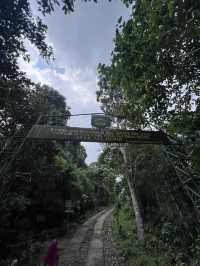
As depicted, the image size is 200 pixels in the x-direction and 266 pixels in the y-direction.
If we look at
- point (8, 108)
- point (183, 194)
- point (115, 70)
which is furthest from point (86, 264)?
point (115, 70)

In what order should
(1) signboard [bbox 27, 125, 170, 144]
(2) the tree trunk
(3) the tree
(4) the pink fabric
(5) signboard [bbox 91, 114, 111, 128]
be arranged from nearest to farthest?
(3) the tree
(1) signboard [bbox 27, 125, 170, 144]
(4) the pink fabric
(5) signboard [bbox 91, 114, 111, 128]
(2) the tree trunk

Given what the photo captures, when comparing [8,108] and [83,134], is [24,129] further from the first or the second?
[83,134]

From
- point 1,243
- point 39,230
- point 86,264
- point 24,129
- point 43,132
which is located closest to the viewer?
point 43,132

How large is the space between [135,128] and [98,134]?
6.74 feet

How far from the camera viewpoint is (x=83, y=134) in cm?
928

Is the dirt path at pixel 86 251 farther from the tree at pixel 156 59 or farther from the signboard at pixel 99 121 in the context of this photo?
the tree at pixel 156 59

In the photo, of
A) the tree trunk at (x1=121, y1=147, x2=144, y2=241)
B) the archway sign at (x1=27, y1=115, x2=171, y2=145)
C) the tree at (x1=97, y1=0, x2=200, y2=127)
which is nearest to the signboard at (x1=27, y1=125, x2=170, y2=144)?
the archway sign at (x1=27, y1=115, x2=171, y2=145)

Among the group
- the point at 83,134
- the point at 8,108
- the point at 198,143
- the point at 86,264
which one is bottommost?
the point at 86,264

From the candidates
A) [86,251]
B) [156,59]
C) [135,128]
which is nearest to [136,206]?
[86,251]

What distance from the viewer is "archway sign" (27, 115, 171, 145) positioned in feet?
29.7

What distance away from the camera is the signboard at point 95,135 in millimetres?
9039

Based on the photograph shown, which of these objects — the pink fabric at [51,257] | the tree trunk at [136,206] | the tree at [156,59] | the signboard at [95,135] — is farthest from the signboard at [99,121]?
the tree trunk at [136,206]

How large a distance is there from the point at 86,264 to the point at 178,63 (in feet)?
30.7

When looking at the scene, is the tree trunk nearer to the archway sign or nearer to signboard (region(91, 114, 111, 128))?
the archway sign
